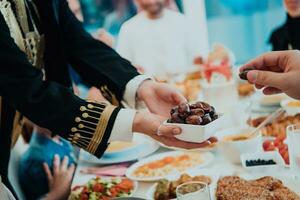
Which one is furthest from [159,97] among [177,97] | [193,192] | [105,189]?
[193,192]

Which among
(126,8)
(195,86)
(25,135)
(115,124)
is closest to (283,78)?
(115,124)

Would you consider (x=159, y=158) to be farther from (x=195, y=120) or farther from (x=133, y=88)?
(x=195, y=120)

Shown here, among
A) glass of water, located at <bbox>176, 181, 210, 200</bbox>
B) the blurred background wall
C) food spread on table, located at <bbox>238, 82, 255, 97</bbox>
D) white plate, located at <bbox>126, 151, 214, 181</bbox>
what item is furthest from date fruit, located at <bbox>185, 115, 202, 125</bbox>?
the blurred background wall

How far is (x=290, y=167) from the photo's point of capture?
1.26m

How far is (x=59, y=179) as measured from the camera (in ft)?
5.49

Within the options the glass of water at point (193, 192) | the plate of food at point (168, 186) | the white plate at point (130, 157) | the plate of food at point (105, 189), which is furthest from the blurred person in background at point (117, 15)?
the glass of water at point (193, 192)

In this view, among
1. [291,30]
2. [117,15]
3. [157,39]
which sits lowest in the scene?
[291,30]

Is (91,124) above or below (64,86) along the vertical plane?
below

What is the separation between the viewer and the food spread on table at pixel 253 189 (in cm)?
109

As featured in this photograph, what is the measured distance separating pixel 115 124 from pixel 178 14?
149 inches

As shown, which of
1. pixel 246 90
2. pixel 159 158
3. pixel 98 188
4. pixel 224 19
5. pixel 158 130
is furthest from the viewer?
pixel 224 19

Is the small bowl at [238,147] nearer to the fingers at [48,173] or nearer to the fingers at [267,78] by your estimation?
the fingers at [267,78]

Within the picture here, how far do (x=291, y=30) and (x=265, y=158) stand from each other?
2.09m

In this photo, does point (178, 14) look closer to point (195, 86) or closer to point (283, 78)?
point (195, 86)
